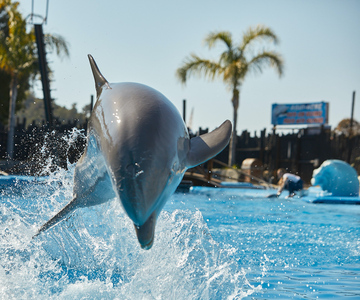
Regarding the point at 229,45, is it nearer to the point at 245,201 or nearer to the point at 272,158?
the point at 272,158

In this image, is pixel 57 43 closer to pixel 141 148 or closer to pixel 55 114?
pixel 141 148

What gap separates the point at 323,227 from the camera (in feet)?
24.3

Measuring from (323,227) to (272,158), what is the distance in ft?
38.0

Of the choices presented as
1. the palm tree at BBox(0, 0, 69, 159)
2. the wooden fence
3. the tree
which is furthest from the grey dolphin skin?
the tree

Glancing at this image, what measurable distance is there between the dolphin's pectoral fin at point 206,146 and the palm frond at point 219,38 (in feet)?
52.3

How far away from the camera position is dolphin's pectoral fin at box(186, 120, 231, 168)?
2.34 metres

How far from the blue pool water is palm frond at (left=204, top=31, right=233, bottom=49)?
1250cm

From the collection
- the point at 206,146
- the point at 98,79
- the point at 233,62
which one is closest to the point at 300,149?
the point at 233,62

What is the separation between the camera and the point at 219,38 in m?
17.9

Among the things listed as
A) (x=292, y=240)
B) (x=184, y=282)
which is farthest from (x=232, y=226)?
(x=184, y=282)

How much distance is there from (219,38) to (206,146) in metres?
16.2

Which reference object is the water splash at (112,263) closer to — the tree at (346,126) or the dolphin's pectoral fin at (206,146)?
the dolphin's pectoral fin at (206,146)

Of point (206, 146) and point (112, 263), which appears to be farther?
point (112, 263)

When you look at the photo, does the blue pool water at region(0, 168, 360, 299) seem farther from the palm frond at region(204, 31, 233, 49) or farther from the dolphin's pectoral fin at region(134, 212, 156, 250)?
the palm frond at region(204, 31, 233, 49)
